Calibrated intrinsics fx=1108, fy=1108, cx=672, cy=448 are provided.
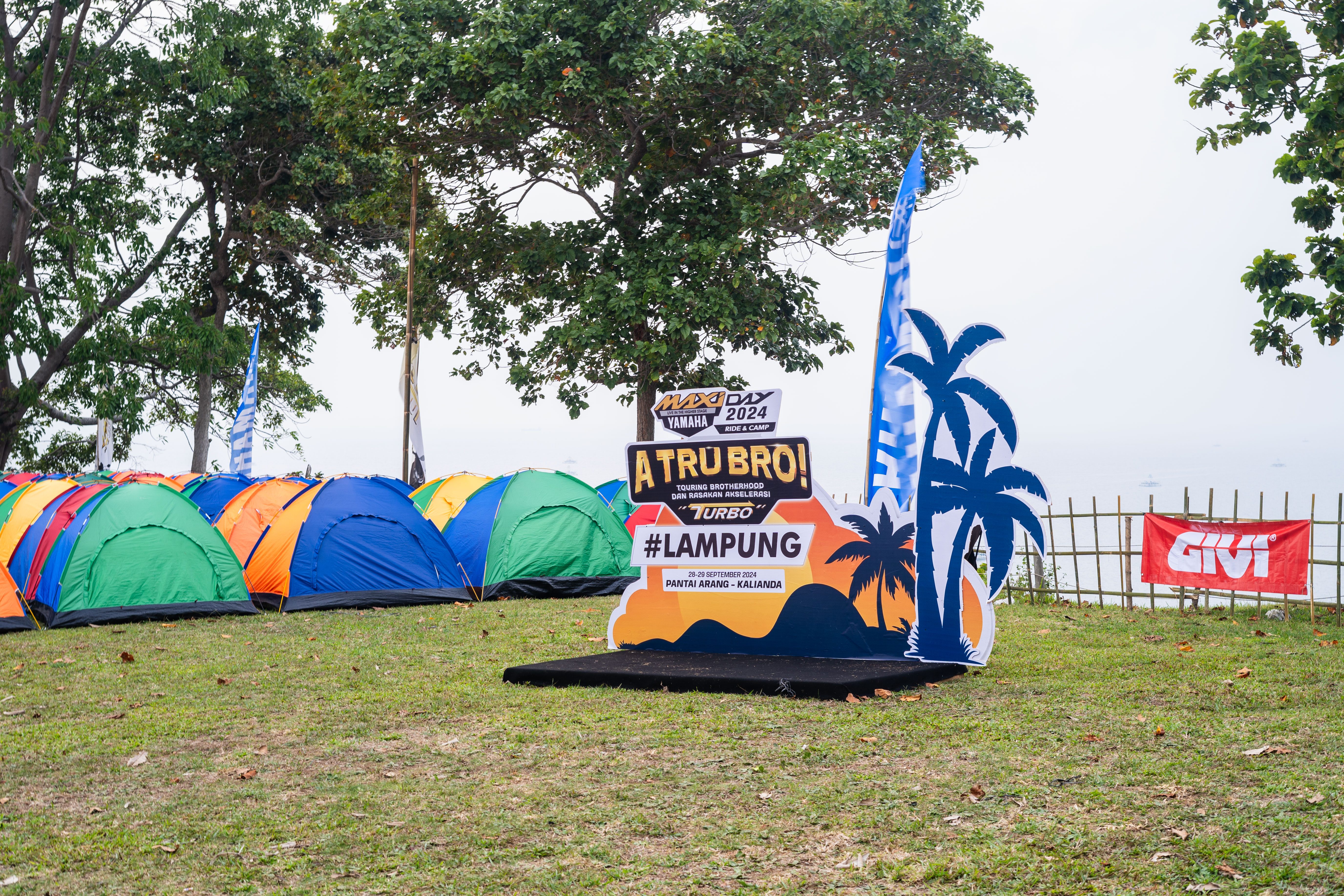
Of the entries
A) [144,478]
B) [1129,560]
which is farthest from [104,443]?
[1129,560]

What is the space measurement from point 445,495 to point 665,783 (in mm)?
10625

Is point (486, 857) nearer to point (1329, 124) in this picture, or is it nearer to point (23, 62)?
point (1329, 124)

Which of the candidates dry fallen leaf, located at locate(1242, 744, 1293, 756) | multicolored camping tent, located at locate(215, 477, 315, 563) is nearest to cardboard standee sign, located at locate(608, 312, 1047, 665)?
dry fallen leaf, located at locate(1242, 744, 1293, 756)

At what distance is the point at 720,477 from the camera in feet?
28.6

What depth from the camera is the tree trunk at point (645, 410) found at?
19.3 m

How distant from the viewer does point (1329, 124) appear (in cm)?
1254

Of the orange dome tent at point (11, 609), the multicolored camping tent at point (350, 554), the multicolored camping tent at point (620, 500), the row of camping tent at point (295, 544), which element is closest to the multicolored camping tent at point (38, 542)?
the row of camping tent at point (295, 544)

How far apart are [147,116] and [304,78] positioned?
139 inches

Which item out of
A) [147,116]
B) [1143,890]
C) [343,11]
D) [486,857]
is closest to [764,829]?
[486,857]

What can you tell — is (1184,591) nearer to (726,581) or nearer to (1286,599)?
(1286,599)

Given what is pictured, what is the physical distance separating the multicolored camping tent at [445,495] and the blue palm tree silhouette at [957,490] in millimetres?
8137

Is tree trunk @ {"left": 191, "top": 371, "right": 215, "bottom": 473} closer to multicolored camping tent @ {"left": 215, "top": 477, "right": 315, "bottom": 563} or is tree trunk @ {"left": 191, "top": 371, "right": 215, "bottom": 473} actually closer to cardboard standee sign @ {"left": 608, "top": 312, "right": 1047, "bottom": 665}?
multicolored camping tent @ {"left": 215, "top": 477, "right": 315, "bottom": 563}

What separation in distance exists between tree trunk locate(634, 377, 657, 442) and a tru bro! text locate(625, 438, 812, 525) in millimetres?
10141

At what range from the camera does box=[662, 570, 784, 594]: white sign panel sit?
8484 mm
